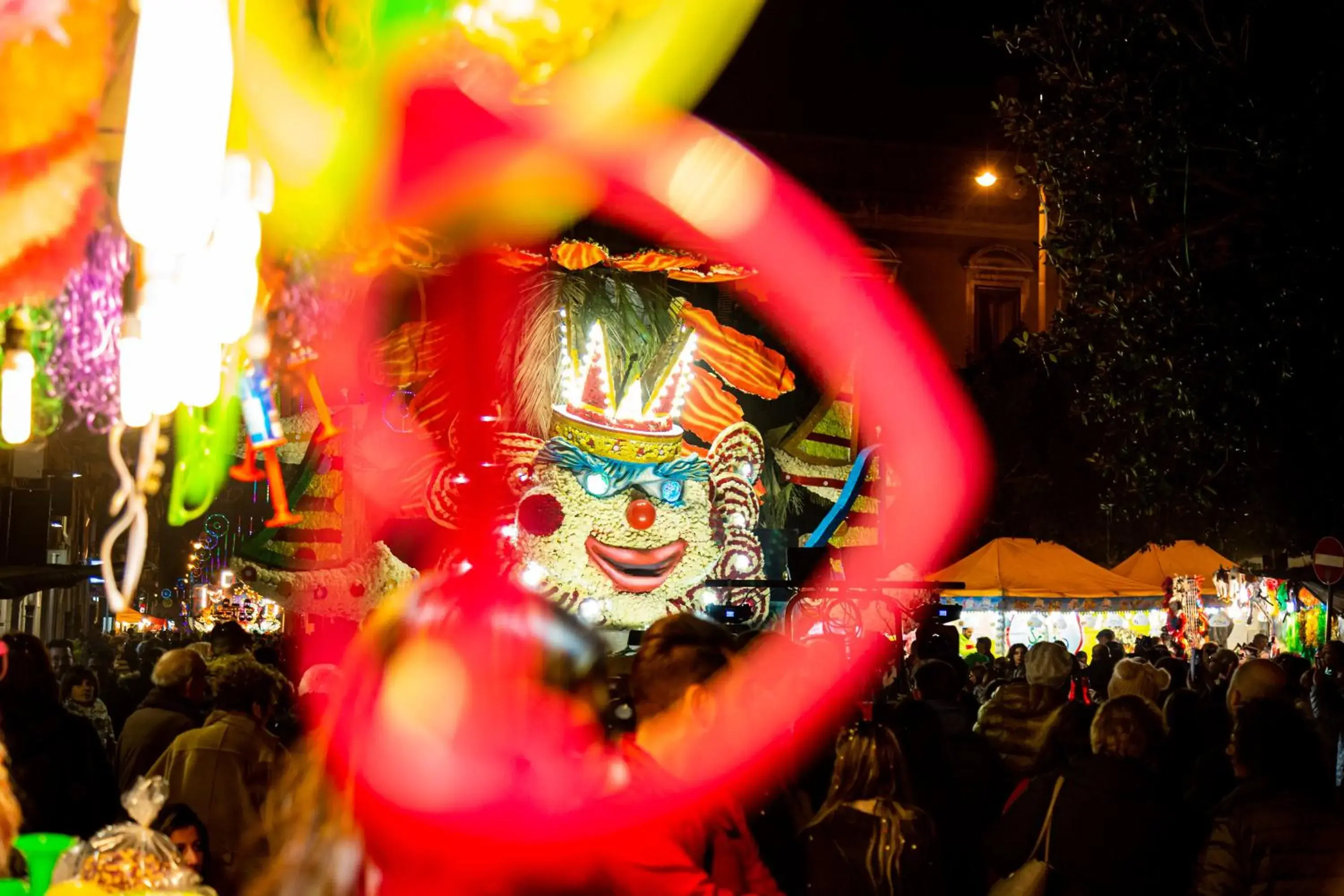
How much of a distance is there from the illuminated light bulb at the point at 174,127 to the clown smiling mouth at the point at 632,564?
11615 millimetres

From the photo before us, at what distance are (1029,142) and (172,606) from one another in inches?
1569

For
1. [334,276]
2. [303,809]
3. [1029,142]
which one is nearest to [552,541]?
[334,276]

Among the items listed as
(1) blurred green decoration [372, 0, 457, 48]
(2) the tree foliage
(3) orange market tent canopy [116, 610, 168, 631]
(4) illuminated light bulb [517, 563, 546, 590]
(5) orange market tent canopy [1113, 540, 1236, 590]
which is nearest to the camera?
(1) blurred green decoration [372, 0, 457, 48]

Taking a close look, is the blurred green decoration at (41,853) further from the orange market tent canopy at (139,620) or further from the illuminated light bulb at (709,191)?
the orange market tent canopy at (139,620)

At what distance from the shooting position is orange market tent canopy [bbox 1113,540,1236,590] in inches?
862

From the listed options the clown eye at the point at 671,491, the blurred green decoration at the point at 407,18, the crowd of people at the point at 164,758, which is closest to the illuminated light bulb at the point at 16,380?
the crowd of people at the point at 164,758

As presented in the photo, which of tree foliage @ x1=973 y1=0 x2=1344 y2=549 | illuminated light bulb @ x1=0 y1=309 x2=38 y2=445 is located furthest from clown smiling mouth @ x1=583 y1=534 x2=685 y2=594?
illuminated light bulb @ x1=0 y1=309 x2=38 y2=445

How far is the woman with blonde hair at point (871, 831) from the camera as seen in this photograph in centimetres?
405

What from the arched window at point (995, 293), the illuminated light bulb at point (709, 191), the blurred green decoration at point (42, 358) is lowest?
the blurred green decoration at point (42, 358)

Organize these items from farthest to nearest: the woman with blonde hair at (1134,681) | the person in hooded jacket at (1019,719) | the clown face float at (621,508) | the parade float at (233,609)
Result: the parade float at (233,609)
the clown face float at (621,508)
the woman with blonde hair at (1134,681)
the person in hooded jacket at (1019,719)

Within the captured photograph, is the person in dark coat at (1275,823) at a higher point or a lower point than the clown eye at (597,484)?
lower

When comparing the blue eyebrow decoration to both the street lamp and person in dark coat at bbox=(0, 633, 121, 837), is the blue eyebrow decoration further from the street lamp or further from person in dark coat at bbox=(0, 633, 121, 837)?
the street lamp

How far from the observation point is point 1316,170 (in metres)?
8.16

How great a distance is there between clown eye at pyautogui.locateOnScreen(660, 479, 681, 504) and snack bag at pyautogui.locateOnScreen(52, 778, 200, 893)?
12763mm
